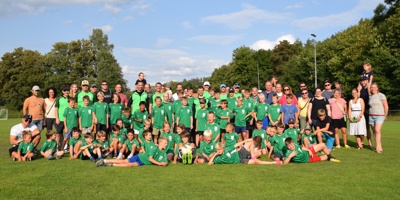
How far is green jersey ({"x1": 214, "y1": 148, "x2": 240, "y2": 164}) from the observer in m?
9.47

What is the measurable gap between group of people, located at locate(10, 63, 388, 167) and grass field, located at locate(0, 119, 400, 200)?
0.77m

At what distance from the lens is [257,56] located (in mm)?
83562

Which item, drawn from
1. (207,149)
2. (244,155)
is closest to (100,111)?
(207,149)

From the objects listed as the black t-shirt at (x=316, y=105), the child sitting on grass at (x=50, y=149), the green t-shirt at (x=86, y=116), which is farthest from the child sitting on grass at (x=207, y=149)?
the child sitting on grass at (x=50, y=149)

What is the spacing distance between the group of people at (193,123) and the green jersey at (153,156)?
0.09 ft

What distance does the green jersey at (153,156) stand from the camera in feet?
30.9

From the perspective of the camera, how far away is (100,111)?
11461 millimetres

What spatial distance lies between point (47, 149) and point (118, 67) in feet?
189

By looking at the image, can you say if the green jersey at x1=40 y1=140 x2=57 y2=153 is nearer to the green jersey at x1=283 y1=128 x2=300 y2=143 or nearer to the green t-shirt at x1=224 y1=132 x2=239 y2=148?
the green t-shirt at x1=224 y1=132 x2=239 y2=148

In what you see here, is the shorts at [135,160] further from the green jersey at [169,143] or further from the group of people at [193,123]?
the green jersey at [169,143]

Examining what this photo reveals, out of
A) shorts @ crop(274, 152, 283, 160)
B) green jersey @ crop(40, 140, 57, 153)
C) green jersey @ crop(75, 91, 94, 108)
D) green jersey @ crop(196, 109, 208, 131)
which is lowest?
shorts @ crop(274, 152, 283, 160)

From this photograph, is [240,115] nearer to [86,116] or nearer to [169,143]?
[169,143]

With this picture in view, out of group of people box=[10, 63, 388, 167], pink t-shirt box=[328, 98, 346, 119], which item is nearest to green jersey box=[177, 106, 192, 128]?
group of people box=[10, 63, 388, 167]

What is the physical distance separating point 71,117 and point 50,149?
1.25m
